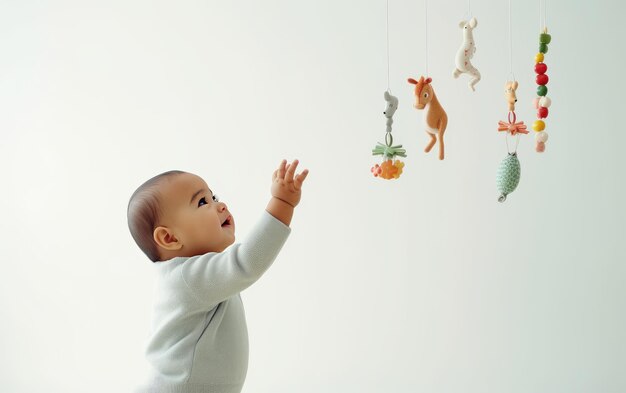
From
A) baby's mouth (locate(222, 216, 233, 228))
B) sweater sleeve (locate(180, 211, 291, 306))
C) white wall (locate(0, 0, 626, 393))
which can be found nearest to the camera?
sweater sleeve (locate(180, 211, 291, 306))

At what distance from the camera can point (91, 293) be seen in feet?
7.31

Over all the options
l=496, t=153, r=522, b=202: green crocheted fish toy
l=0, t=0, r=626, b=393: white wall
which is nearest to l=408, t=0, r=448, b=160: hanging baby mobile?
l=496, t=153, r=522, b=202: green crocheted fish toy

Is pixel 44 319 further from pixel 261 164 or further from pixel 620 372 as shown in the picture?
pixel 620 372

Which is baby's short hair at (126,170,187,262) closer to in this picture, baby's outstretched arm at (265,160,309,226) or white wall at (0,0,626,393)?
baby's outstretched arm at (265,160,309,226)

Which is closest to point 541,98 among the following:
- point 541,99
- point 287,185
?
point 541,99

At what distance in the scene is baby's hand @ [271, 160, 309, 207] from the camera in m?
1.00

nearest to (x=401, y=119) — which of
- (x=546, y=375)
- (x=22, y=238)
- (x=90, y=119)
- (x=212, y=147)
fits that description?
(x=212, y=147)

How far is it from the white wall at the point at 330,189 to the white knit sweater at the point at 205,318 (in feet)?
3.16

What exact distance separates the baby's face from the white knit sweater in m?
0.03

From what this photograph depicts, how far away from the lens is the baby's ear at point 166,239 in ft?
3.53

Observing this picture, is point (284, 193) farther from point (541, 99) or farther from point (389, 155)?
point (541, 99)

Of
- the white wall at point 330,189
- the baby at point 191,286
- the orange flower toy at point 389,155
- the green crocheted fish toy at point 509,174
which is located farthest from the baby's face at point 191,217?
the white wall at point 330,189

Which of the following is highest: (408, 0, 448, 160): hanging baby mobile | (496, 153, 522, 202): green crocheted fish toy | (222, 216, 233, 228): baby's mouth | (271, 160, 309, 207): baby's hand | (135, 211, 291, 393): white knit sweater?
(408, 0, 448, 160): hanging baby mobile

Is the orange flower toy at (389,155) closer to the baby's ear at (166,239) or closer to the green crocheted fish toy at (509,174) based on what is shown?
the green crocheted fish toy at (509,174)
